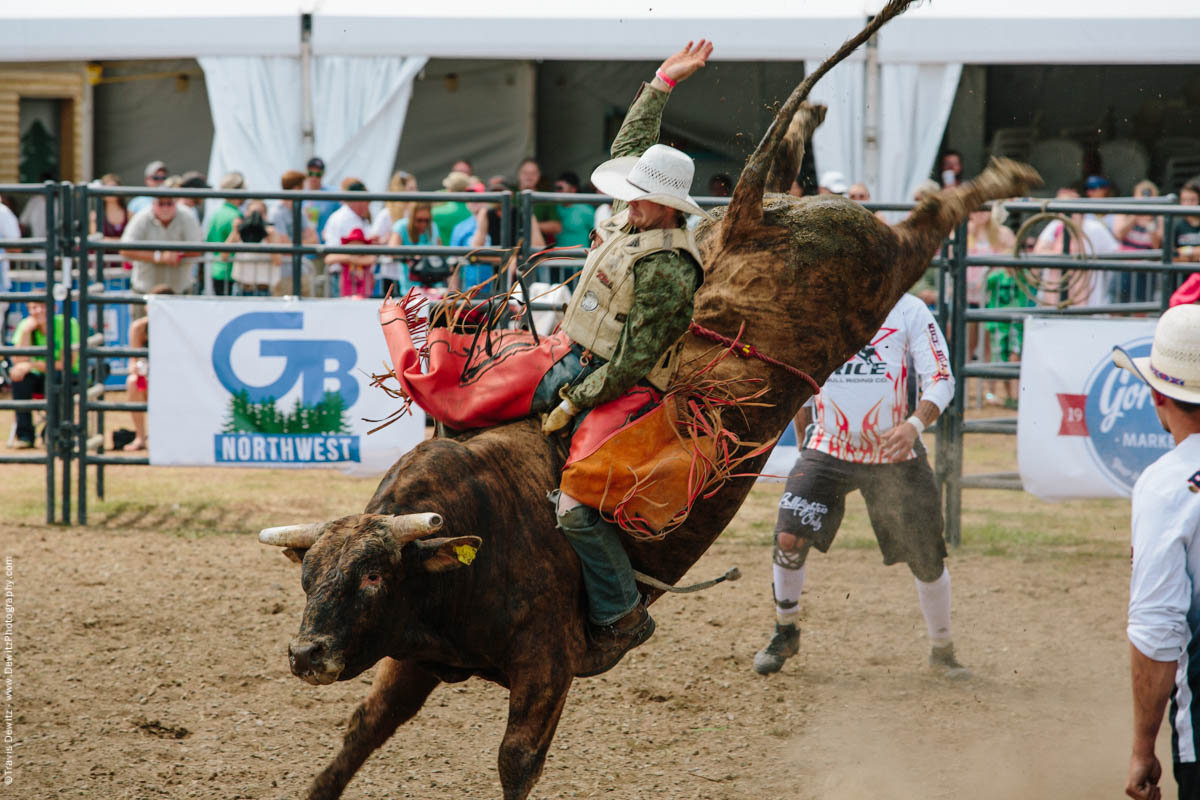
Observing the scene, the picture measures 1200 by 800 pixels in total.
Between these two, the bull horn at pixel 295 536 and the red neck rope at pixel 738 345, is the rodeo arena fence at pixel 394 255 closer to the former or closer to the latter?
the red neck rope at pixel 738 345

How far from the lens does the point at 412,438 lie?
7.76 meters

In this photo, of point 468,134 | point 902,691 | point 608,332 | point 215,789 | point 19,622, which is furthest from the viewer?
point 468,134

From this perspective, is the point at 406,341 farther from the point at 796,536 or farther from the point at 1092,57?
the point at 1092,57

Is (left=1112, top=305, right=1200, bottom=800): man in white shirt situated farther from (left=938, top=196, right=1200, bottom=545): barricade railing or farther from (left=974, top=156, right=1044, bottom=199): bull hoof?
(left=938, top=196, right=1200, bottom=545): barricade railing

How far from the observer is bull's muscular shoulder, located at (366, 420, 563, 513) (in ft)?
11.6

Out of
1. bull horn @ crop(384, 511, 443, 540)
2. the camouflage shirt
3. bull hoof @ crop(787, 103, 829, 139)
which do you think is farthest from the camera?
bull hoof @ crop(787, 103, 829, 139)

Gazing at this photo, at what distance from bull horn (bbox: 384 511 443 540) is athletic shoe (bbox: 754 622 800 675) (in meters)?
2.80

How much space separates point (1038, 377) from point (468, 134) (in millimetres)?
9065

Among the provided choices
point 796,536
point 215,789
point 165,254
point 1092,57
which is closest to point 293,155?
point 165,254

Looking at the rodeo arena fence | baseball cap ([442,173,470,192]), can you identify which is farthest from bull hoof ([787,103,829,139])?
baseball cap ([442,173,470,192])

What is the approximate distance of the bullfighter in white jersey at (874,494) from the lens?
18.8 feet

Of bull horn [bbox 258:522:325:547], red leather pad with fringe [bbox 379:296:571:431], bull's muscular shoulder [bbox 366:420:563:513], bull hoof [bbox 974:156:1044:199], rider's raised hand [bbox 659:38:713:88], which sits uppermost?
rider's raised hand [bbox 659:38:713:88]

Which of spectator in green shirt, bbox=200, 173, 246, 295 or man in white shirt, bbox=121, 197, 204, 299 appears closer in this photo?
man in white shirt, bbox=121, 197, 204, 299

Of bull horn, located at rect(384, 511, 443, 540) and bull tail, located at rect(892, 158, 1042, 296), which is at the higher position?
bull tail, located at rect(892, 158, 1042, 296)
